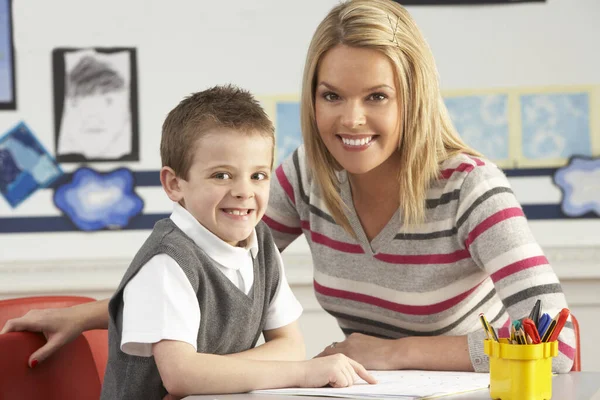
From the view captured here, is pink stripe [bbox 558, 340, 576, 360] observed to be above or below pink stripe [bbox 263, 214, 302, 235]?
below

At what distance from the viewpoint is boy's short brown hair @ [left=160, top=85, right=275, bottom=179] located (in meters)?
1.32

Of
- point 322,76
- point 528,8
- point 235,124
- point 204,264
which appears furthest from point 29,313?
point 528,8

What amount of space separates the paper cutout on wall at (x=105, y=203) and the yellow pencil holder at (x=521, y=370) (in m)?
1.70

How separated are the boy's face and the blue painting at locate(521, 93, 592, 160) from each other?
4.83ft

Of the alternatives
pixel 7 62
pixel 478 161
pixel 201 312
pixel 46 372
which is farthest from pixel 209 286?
pixel 7 62

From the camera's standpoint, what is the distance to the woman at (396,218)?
1443mm

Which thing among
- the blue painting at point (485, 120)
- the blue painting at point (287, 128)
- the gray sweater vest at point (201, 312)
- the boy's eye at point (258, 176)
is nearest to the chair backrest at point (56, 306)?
the gray sweater vest at point (201, 312)

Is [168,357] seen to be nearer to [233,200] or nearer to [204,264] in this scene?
[204,264]

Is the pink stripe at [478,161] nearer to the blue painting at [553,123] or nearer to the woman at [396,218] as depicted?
the woman at [396,218]

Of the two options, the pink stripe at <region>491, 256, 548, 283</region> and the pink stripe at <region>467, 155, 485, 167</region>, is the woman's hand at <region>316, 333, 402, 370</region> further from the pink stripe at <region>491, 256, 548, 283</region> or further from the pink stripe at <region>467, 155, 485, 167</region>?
the pink stripe at <region>467, 155, 485, 167</region>

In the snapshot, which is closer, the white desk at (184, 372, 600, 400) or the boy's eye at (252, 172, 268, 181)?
the white desk at (184, 372, 600, 400)

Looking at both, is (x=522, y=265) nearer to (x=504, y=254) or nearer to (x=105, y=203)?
(x=504, y=254)

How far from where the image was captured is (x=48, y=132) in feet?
8.67

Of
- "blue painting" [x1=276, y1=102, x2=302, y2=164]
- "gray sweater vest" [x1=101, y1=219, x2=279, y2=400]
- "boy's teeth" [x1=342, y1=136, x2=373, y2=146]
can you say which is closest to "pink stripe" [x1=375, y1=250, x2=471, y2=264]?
"boy's teeth" [x1=342, y1=136, x2=373, y2=146]
